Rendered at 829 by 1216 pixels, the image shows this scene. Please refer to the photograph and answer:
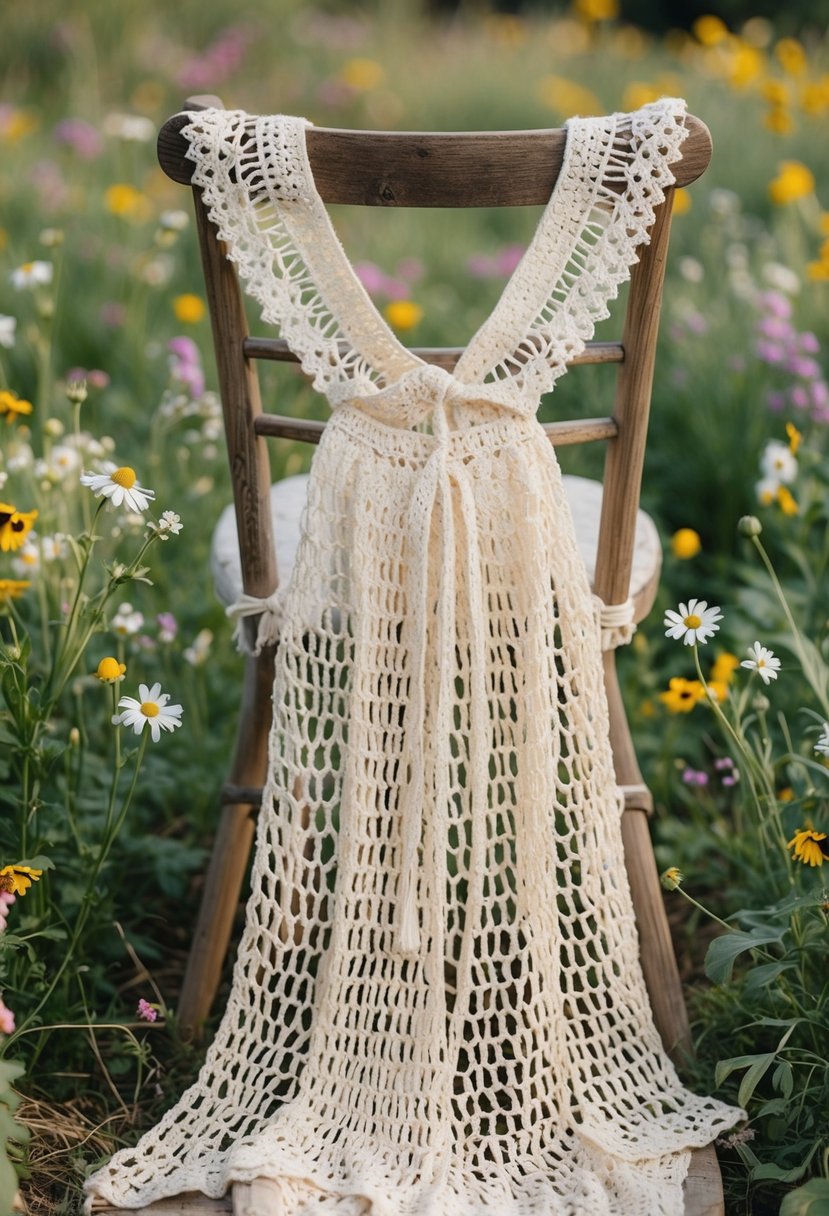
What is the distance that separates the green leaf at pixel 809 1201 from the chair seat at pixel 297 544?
0.65 metres

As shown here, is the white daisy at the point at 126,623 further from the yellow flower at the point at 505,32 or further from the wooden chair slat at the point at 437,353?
the yellow flower at the point at 505,32

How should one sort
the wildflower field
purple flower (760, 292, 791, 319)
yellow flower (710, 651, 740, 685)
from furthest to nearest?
purple flower (760, 292, 791, 319), yellow flower (710, 651, 740, 685), the wildflower field

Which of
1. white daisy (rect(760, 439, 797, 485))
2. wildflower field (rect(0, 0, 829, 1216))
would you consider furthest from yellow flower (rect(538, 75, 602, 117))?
white daisy (rect(760, 439, 797, 485))

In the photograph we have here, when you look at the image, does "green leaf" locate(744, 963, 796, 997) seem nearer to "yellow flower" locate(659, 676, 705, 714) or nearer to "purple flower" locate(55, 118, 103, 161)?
"yellow flower" locate(659, 676, 705, 714)

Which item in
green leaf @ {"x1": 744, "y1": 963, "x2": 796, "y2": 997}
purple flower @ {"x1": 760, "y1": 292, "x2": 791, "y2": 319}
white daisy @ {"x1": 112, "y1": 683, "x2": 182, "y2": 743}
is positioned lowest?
green leaf @ {"x1": 744, "y1": 963, "x2": 796, "y2": 997}

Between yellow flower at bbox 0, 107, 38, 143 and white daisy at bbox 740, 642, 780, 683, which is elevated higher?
yellow flower at bbox 0, 107, 38, 143

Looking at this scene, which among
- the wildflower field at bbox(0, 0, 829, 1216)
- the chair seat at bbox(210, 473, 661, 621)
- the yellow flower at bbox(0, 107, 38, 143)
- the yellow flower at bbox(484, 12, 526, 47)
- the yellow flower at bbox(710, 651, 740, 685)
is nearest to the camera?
the wildflower field at bbox(0, 0, 829, 1216)

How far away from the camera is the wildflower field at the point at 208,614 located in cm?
146

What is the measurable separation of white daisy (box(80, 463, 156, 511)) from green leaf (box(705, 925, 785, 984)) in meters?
0.78

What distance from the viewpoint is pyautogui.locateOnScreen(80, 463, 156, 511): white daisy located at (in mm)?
1327

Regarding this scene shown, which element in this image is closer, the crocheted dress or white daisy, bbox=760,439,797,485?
the crocheted dress

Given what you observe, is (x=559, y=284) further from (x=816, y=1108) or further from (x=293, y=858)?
(x=816, y=1108)

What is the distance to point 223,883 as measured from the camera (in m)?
1.66

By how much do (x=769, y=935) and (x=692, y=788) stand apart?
0.73 meters
